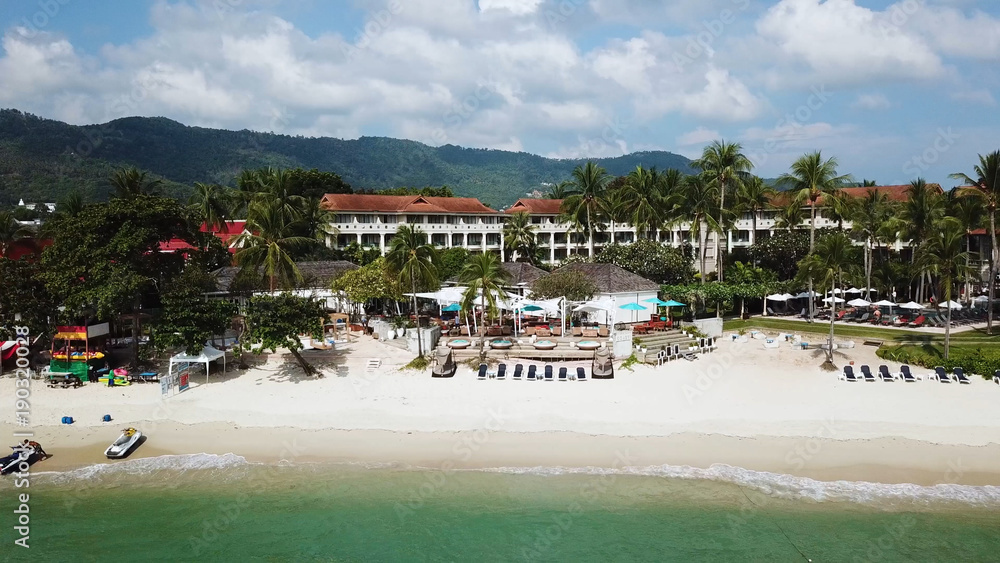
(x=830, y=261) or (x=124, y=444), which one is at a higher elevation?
(x=830, y=261)

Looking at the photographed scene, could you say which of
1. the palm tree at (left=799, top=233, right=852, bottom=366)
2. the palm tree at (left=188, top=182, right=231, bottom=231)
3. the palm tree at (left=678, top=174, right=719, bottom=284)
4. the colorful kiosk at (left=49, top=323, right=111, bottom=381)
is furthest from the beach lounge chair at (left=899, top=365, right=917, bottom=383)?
the palm tree at (left=188, top=182, right=231, bottom=231)

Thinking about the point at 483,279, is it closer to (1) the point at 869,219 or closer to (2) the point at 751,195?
(1) the point at 869,219

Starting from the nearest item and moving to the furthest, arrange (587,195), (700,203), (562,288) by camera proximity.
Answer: (562,288), (700,203), (587,195)

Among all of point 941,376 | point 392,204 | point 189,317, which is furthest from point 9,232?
point 941,376

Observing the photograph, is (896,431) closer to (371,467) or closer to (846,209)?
(371,467)

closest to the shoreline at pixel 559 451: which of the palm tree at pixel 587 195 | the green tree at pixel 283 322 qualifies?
the green tree at pixel 283 322

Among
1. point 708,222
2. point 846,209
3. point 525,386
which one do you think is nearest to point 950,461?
point 525,386
